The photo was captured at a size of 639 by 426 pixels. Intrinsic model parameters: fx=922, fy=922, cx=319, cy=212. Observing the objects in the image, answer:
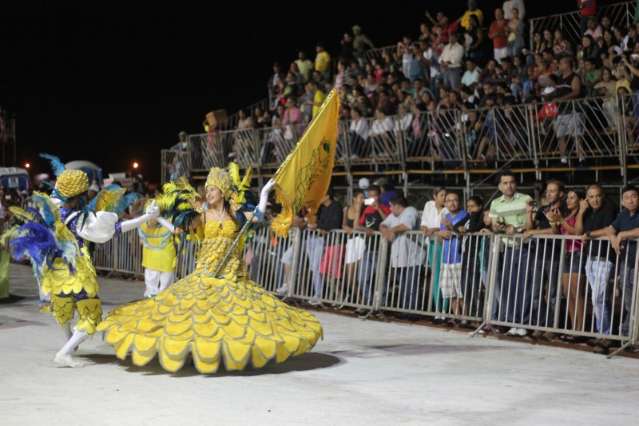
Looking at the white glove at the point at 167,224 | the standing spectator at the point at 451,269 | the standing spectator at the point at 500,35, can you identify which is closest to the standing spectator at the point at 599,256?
the standing spectator at the point at 451,269

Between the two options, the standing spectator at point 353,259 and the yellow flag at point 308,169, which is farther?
the standing spectator at point 353,259

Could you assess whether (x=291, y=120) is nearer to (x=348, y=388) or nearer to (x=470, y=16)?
(x=470, y=16)

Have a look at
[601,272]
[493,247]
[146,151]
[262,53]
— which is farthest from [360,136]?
[146,151]

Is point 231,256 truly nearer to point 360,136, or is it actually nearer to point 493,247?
point 493,247

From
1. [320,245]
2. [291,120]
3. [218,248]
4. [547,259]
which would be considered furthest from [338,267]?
[291,120]

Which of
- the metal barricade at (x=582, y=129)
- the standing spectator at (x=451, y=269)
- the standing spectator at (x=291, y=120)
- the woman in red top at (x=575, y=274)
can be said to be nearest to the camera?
the woman in red top at (x=575, y=274)

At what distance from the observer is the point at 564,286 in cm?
1012

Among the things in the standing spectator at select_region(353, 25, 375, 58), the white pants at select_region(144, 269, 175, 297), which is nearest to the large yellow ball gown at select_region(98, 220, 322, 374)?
the white pants at select_region(144, 269, 175, 297)

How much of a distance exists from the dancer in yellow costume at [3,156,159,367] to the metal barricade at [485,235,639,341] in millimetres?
4432

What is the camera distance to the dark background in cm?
2955

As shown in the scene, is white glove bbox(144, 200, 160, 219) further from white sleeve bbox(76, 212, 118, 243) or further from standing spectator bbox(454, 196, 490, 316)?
standing spectator bbox(454, 196, 490, 316)

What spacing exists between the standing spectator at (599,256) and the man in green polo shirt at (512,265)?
824mm

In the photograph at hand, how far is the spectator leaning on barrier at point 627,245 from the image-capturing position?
945 cm

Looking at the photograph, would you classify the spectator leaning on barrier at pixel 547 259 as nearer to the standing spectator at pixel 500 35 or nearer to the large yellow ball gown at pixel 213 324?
the large yellow ball gown at pixel 213 324
